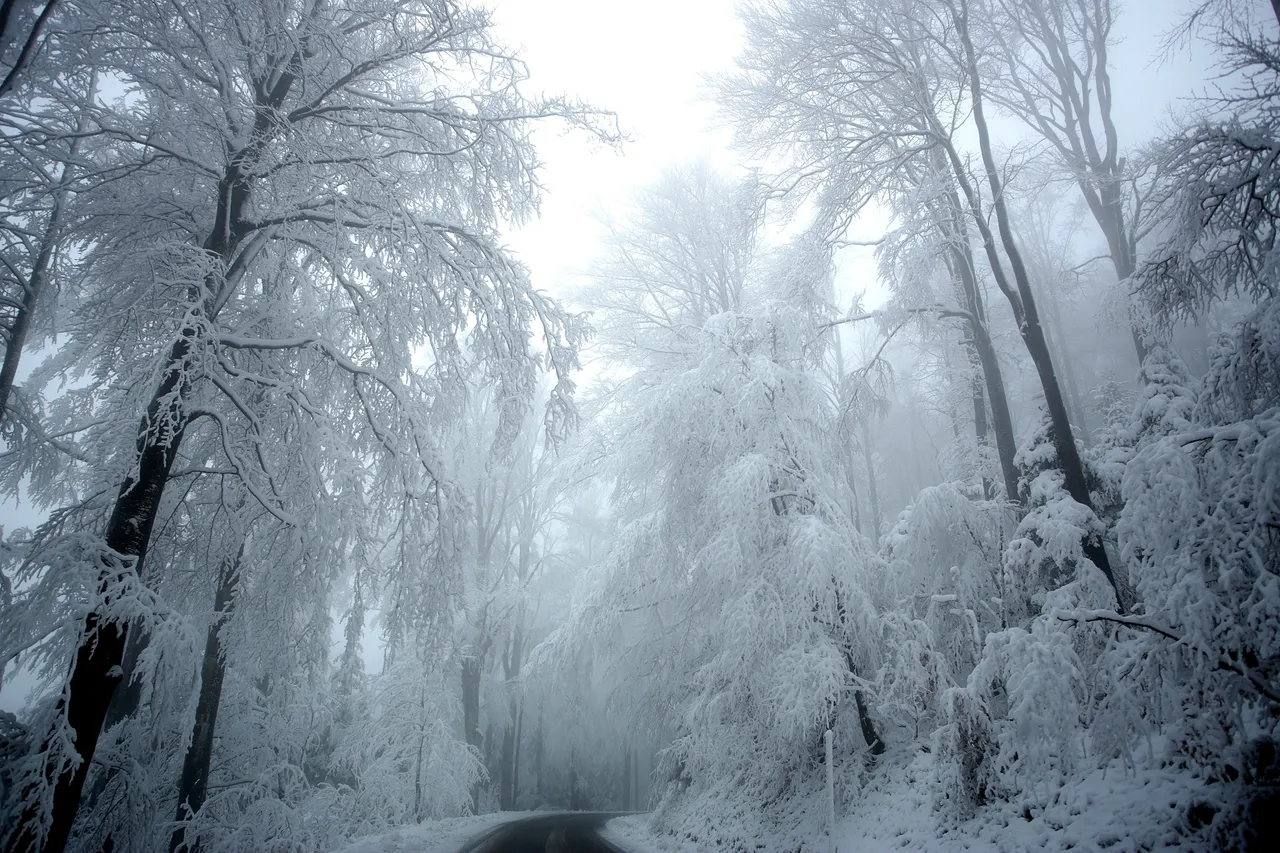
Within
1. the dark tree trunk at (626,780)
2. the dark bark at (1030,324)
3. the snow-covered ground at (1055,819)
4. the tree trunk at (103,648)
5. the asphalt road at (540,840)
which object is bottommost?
the dark tree trunk at (626,780)

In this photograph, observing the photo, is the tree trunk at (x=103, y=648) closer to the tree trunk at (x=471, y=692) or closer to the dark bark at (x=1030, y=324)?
the dark bark at (x=1030, y=324)

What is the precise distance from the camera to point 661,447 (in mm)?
8547

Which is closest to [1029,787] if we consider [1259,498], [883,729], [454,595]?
[883,729]

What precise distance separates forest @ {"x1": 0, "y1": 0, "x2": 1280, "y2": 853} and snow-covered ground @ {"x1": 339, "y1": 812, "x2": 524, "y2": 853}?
0.24 meters

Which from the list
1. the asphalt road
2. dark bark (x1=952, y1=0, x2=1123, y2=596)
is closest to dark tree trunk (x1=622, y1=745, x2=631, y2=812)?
the asphalt road

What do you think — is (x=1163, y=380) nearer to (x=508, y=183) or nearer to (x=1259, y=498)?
(x=1259, y=498)

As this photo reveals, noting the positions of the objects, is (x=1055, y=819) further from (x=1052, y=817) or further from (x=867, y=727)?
(x=867, y=727)

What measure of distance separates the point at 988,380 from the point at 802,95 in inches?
220

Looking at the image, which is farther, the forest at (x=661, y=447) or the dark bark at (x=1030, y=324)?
the dark bark at (x=1030, y=324)

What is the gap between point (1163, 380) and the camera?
21.0 feet

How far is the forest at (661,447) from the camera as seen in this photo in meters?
3.66

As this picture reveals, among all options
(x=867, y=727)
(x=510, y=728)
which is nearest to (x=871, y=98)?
(x=867, y=727)

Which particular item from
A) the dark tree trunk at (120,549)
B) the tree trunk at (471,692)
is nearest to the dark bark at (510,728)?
the tree trunk at (471,692)

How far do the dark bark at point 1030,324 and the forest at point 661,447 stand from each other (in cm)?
6
